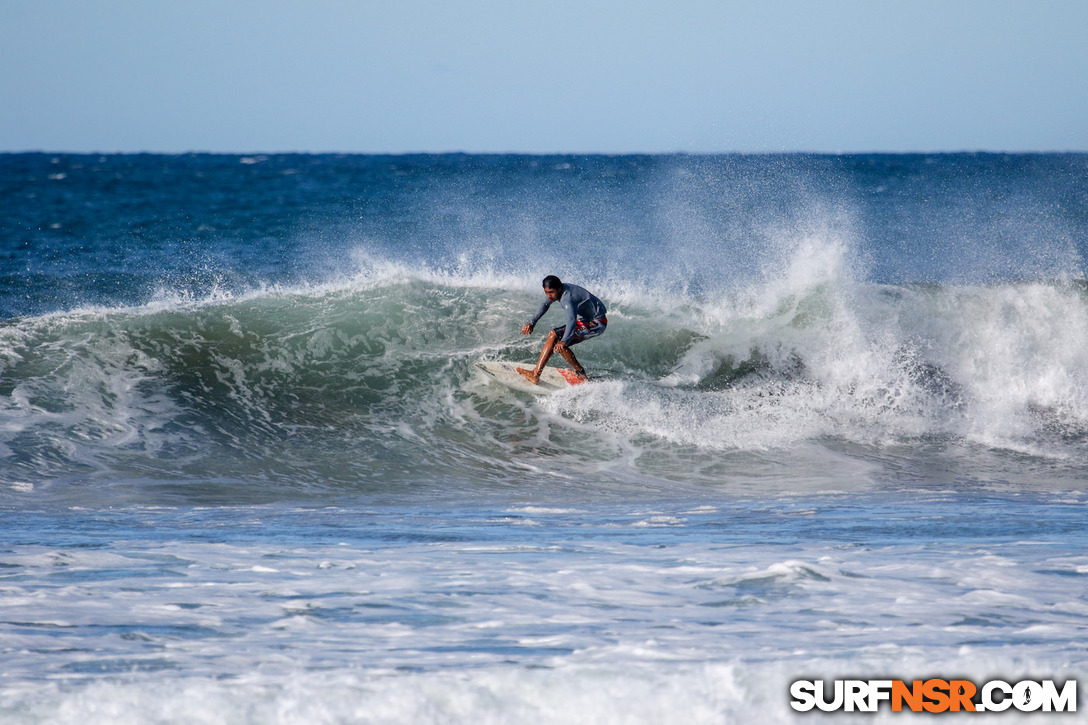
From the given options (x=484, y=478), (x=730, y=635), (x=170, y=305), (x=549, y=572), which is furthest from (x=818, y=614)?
(x=170, y=305)

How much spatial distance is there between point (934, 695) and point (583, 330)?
24.7ft

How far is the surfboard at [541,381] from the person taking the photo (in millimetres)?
10609

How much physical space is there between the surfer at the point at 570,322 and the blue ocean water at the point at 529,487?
15.0 inches

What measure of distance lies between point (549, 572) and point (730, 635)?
46.0 inches

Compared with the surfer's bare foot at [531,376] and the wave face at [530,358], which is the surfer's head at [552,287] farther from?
the wave face at [530,358]

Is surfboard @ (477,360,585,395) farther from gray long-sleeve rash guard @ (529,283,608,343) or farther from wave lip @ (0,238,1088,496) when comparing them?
gray long-sleeve rash guard @ (529,283,608,343)

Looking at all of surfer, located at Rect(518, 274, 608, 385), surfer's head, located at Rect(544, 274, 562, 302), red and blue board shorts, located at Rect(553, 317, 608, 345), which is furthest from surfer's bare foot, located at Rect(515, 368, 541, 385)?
surfer's head, located at Rect(544, 274, 562, 302)

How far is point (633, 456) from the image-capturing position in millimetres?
8844

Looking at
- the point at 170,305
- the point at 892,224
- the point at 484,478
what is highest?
the point at 892,224

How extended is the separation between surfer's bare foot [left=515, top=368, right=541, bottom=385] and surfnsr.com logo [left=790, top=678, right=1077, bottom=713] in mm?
7302

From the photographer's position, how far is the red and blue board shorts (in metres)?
10.6

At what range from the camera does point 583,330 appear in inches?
421

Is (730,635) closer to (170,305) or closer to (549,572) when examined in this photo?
(549,572)

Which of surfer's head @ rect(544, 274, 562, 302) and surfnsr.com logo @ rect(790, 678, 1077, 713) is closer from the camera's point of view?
surfnsr.com logo @ rect(790, 678, 1077, 713)
